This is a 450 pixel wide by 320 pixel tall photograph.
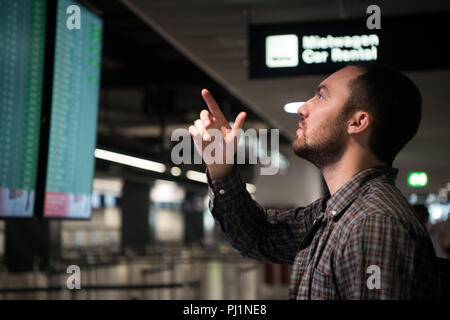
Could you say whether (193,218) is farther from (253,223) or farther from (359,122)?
(359,122)

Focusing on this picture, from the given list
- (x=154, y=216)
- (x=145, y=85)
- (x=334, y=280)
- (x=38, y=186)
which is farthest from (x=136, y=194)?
(x=334, y=280)

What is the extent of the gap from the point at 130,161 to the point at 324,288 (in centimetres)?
814

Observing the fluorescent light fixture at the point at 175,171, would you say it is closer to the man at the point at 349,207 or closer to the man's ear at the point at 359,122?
the man at the point at 349,207

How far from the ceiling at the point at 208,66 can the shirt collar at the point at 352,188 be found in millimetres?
3055

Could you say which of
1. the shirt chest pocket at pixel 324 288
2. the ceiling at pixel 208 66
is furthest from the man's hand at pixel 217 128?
the ceiling at pixel 208 66

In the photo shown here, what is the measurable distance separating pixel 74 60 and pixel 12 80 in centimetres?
49

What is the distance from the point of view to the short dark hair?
1482mm

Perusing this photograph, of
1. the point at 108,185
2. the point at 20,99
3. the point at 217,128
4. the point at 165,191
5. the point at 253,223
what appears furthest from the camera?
the point at 165,191

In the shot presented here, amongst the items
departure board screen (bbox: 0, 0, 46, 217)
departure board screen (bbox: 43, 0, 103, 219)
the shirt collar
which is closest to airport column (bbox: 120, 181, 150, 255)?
departure board screen (bbox: 43, 0, 103, 219)

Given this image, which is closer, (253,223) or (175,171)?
(253,223)

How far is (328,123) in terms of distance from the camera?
156 centimetres

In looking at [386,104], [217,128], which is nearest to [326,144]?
[386,104]

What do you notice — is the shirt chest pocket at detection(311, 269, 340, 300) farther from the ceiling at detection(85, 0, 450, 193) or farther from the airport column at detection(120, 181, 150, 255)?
the airport column at detection(120, 181, 150, 255)
